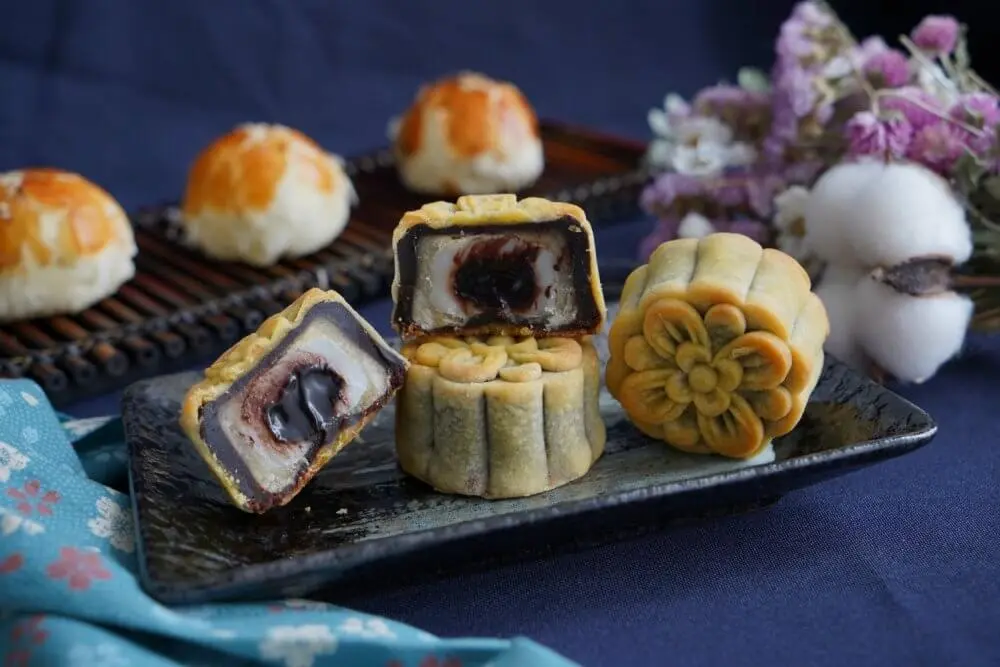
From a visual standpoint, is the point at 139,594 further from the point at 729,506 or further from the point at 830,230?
the point at 830,230

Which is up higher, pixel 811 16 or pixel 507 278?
pixel 811 16

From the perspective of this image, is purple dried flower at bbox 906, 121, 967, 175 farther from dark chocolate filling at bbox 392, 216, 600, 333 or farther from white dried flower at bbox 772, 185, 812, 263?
Answer: dark chocolate filling at bbox 392, 216, 600, 333

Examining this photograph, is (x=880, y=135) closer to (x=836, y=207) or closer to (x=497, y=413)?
(x=836, y=207)

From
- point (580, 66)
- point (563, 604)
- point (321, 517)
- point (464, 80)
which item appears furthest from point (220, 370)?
point (580, 66)

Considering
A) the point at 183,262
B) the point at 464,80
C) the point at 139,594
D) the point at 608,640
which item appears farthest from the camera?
the point at 464,80

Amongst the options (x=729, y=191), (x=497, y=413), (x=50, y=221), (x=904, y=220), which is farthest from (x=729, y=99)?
(x=50, y=221)

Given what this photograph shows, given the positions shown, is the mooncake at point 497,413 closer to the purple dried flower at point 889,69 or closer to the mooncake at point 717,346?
the mooncake at point 717,346
